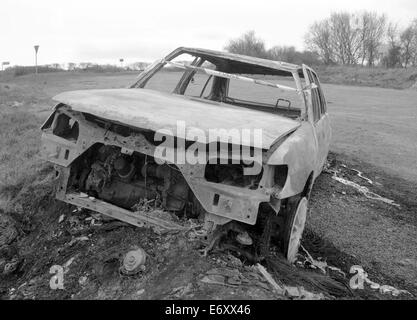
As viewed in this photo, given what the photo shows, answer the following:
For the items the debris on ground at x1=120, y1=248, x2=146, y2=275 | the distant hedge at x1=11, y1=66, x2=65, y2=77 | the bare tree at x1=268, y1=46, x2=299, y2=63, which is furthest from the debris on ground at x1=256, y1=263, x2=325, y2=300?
the bare tree at x1=268, y1=46, x2=299, y2=63

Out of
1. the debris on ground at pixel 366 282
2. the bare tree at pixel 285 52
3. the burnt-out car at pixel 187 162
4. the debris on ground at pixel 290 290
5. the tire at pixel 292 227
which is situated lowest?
the debris on ground at pixel 366 282

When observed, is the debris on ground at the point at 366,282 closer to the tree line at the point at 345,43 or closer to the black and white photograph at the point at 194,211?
the black and white photograph at the point at 194,211

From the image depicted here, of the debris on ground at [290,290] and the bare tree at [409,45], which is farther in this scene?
the bare tree at [409,45]

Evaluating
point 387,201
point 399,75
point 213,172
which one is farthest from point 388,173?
point 399,75

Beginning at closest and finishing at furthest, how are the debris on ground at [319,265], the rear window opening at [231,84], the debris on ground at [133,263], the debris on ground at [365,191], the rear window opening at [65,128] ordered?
the debris on ground at [133,263] → the debris on ground at [319,265] → the rear window opening at [65,128] → the rear window opening at [231,84] → the debris on ground at [365,191]

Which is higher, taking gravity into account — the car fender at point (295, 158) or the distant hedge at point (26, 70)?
the car fender at point (295, 158)

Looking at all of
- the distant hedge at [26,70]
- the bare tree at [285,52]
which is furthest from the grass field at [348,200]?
the bare tree at [285,52]

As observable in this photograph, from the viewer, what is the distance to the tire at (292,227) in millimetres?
3939

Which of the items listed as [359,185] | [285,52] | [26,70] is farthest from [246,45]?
[359,185]

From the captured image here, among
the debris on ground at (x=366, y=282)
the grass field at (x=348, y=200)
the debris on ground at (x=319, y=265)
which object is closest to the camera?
the debris on ground at (x=366, y=282)

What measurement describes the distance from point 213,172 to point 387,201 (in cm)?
365

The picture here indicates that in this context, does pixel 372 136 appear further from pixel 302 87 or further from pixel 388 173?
pixel 302 87

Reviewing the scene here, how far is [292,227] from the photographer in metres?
3.93

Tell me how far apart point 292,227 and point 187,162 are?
1.07 metres
